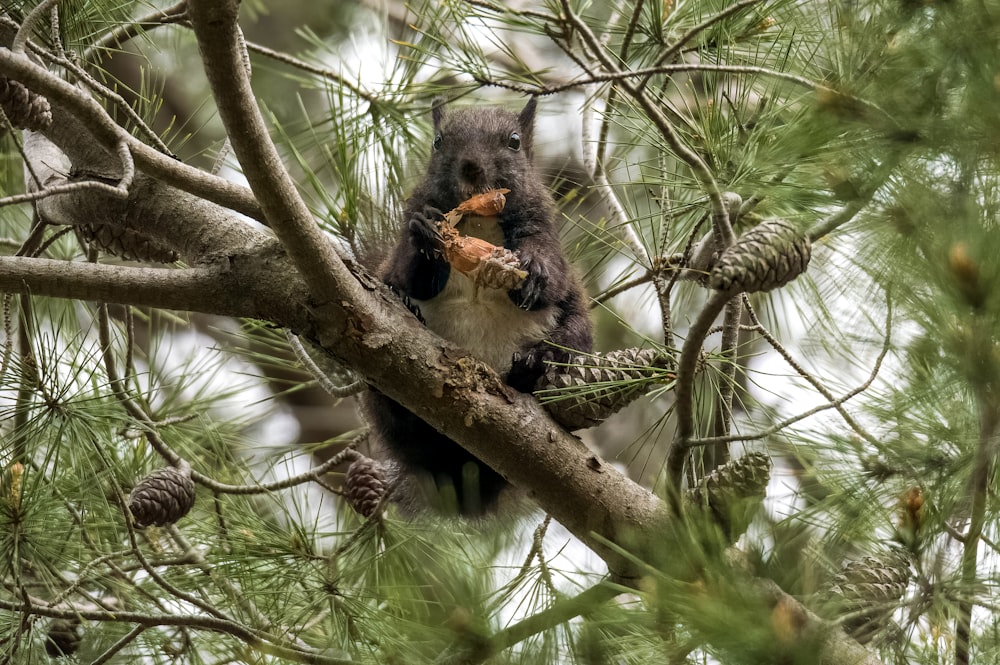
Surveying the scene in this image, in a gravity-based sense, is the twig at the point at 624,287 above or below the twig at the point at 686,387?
above

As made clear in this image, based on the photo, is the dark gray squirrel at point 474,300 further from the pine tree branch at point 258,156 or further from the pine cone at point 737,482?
the pine cone at point 737,482

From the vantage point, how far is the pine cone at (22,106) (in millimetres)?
1886

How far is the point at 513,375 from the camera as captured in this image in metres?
2.09

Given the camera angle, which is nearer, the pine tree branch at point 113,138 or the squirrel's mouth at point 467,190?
the pine tree branch at point 113,138

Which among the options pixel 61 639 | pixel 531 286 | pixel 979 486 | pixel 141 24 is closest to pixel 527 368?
pixel 531 286

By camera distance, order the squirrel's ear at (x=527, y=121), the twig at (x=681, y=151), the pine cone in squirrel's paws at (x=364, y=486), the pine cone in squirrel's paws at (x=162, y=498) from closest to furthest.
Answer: the twig at (x=681, y=151), the pine cone in squirrel's paws at (x=162, y=498), the pine cone in squirrel's paws at (x=364, y=486), the squirrel's ear at (x=527, y=121)

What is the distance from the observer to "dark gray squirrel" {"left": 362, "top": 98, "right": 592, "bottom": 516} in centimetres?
217

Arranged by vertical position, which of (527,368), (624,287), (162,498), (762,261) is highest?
(624,287)

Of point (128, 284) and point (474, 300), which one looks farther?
point (474, 300)

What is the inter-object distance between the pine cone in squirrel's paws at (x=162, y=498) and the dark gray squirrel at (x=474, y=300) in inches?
17.1

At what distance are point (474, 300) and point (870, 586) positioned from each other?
107 cm

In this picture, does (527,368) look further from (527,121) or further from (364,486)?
(527,121)

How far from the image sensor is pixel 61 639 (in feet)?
7.54

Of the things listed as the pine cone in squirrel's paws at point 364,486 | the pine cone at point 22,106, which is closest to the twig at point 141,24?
the pine cone at point 22,106
